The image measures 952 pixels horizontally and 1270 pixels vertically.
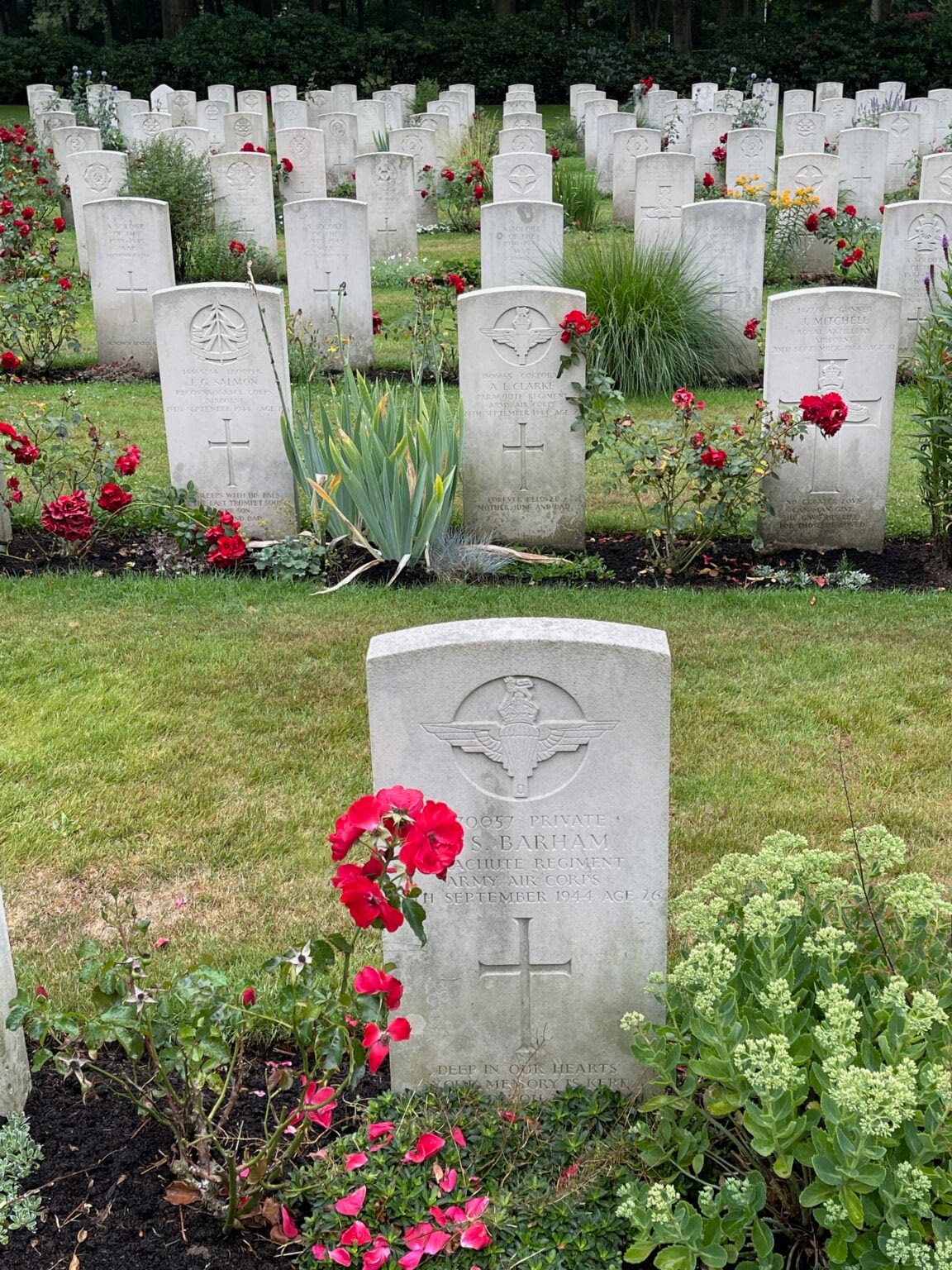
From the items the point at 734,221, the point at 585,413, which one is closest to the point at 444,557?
the point at 585,413

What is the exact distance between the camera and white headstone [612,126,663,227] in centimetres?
1725

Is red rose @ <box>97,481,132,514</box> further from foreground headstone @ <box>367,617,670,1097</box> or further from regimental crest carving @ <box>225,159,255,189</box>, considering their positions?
regimental crest carving @ <box>225,159,255,189</box>

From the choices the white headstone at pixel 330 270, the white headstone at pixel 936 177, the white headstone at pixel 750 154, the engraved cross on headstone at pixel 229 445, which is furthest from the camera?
the white headstone at pixel 750 154

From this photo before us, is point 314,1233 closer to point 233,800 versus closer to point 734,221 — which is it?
point 233,800

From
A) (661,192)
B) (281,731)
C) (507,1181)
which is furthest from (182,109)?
(507,1181)

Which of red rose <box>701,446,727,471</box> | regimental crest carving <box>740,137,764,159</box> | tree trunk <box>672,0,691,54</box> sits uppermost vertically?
tree trunk <box>672,0,691,54</box>

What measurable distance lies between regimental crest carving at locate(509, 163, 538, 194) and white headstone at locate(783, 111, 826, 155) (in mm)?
6644

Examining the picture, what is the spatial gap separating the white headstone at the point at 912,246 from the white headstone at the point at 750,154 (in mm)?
7009

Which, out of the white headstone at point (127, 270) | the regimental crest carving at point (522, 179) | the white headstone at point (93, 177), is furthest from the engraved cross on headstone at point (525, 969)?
the regimental crest carving at point (522, 179)

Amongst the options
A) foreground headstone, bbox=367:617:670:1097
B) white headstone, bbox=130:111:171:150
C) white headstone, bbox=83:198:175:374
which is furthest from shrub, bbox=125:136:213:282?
foreground headstone, bbox=367:617:670:1097

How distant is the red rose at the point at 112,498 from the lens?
6.43 meters

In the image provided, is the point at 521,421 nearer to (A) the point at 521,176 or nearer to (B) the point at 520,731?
(B) the point at 520,731

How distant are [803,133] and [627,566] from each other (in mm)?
14965

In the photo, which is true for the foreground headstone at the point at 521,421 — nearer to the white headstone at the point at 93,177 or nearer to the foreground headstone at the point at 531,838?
the foreground headstone at the point at 531,838
